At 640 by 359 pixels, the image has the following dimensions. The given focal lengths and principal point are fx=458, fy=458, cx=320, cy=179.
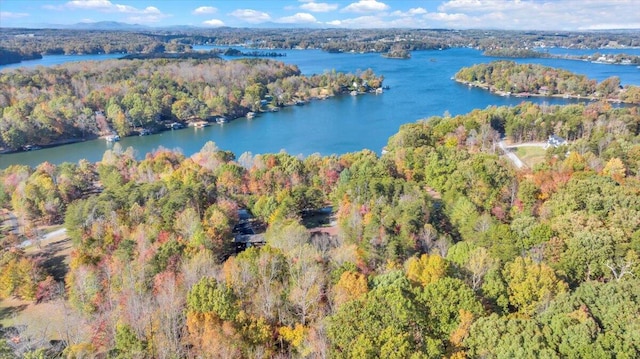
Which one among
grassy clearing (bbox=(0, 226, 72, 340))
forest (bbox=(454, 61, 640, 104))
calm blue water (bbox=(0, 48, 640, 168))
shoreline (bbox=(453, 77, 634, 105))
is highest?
forest (bbox=(454, 61, 640, 104))

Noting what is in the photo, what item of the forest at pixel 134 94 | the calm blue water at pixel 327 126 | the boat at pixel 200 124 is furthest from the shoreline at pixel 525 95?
the boat at pixel 200 124

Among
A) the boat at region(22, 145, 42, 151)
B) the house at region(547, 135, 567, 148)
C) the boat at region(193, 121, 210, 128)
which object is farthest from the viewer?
the boat at region(193, 121, 210, 128)

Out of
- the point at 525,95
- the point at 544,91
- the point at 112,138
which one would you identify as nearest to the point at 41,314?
the point at 112,138

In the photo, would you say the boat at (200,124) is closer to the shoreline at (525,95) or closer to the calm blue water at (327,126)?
the calm blue water at (327,126)

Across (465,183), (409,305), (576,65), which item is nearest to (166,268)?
(409,305)

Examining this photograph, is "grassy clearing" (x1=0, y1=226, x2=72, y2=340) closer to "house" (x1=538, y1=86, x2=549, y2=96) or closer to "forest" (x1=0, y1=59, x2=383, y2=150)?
"forest" (x1=0, y1=59, x2=383, y2=150)

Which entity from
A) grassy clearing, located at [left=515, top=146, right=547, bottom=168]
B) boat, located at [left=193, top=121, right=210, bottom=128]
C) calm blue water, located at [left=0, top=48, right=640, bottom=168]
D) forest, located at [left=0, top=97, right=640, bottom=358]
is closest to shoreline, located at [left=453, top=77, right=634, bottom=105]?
calm blue water, located at [left=0, top=48, right=640, bottom=168]
